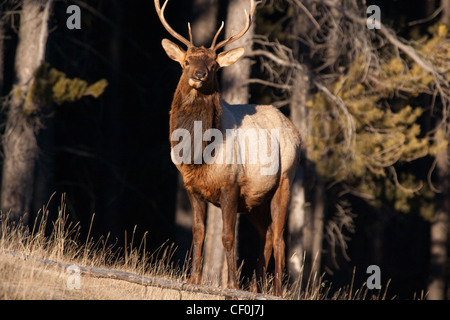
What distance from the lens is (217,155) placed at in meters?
8.64

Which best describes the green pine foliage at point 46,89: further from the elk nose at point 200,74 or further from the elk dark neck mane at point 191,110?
the elk nose at point 200,74

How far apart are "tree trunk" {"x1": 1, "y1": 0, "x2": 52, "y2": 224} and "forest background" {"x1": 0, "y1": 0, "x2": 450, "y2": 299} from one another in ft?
0.07

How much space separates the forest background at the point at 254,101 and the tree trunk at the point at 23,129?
0.02 m

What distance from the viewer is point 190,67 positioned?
8312mm

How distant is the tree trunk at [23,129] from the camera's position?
41.9 feet

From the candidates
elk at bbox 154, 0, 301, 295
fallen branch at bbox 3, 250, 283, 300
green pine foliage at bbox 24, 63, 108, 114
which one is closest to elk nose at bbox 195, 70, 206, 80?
elk at bbox 154, 0, 301, 295

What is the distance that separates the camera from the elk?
27.9 feet

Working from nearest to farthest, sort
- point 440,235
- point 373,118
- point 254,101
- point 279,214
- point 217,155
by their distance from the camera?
point 217,155 < point 279,214 < point 373,118 < point 254,101 < point 440,235

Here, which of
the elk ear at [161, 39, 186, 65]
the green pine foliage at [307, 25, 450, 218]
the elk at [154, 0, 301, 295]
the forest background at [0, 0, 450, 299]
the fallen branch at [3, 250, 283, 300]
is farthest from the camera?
the green pine foliage at [307, 25, 450, 218]

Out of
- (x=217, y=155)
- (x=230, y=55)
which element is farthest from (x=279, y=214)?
(x=230, y=55)

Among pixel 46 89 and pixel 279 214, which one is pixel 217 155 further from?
pixel 46 89

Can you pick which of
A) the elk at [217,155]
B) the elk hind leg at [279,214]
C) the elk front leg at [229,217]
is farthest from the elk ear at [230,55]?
the elk hind leg at [279,214]

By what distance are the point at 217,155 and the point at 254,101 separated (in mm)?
7986

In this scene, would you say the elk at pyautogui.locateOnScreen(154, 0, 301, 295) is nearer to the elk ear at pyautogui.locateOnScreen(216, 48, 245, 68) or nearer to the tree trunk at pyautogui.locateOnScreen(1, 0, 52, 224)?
the elk ear at pyautogui.locateOnScreen(216, 48, 245, 68)
